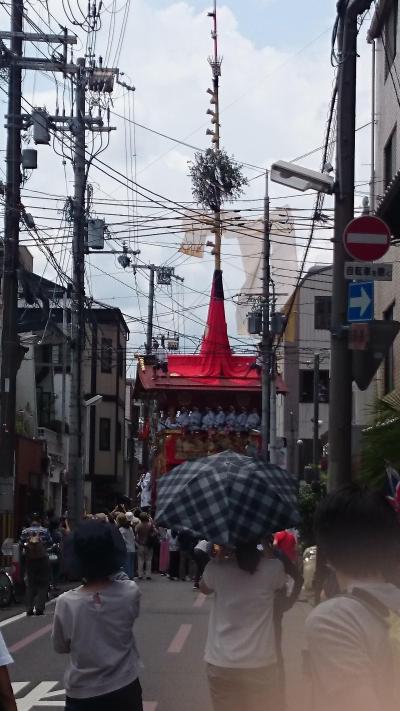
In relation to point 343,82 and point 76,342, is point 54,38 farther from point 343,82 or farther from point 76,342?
point 343,82

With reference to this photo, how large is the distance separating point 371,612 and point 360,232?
8.98m

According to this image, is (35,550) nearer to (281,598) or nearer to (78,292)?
(78,292)

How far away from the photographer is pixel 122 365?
70.8 metres

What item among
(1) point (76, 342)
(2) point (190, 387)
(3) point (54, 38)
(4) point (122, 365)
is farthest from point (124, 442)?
(3) point (54, 38)

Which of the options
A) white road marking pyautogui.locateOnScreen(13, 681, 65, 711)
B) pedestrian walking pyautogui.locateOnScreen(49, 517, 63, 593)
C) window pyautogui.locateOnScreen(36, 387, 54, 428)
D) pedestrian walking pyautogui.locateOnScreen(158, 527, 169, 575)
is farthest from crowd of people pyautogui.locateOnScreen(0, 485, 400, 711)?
window pyautogui.locateOnScreen(36, 387, 54, 428)

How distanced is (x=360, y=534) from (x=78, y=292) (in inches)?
1094

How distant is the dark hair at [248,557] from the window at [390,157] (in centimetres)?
1887

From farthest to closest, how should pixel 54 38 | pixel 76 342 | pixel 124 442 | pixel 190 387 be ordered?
pixel 124 442 < pixel 190 387 < pixel 76 342 < pixel 54 38

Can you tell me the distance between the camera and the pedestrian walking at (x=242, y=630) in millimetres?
6512

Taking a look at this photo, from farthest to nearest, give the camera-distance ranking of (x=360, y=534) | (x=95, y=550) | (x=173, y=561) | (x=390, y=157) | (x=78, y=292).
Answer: (x=173, y=561), (x=78, y=292), (x=390, y=157), (x=95, y=550), (x=360, y=534)

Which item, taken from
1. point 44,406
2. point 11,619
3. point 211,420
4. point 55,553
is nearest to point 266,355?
point 211,420

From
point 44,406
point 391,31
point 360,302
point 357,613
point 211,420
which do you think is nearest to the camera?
point 357,613

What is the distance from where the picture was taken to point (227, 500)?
7348 mm

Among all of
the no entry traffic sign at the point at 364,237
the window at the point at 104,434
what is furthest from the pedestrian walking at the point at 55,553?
the window at the point at 104,434
